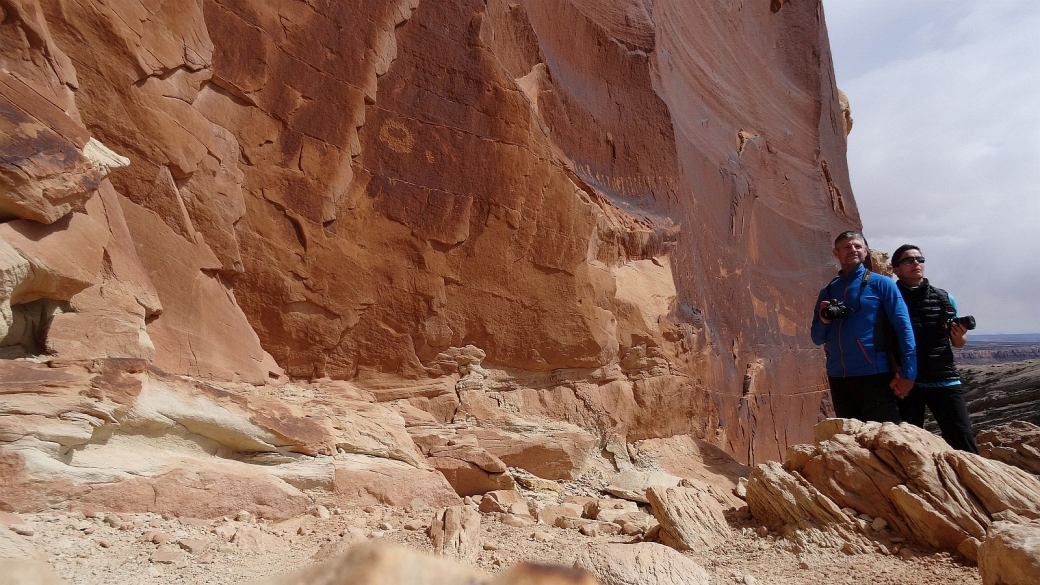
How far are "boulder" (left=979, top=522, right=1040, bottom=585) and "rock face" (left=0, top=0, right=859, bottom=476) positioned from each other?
2956 mm

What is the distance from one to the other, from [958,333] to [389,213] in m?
3.93

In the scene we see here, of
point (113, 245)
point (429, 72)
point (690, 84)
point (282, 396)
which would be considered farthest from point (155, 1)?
point (690, 84)

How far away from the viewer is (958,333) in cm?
448

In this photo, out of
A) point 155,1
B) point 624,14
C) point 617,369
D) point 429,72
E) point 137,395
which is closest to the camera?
point 137,395

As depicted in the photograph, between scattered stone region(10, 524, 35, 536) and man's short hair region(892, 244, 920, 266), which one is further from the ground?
man's short hair region(892, 244, 920, 266)

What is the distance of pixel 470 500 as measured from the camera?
178 inches

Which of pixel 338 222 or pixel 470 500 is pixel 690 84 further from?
pixel 470 500

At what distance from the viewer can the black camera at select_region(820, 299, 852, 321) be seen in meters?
4.59

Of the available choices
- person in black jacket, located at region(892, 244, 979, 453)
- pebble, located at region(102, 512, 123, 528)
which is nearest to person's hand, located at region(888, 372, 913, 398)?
person in black jacket, located at region(892, 244, 979, 453)

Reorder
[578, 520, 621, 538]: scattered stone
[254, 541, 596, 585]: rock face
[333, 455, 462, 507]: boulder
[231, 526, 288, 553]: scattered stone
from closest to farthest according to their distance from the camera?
[254, 541, 596, 585]: rock face < [231, 526, 288, 553]: scattered stone < [333, 455, 462, 507]: boulder < [578, 520, 621, 538]: scattered stone

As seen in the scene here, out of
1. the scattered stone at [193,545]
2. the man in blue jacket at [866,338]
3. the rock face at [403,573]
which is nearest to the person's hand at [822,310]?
the man in blue jacket at [866,338]

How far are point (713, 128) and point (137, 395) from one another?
27.7 ft

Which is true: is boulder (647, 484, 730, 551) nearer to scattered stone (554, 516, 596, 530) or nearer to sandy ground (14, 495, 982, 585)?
sandy ground (14, 495, 982, 585)

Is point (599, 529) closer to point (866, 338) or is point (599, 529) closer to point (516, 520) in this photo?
point (516, 520)
